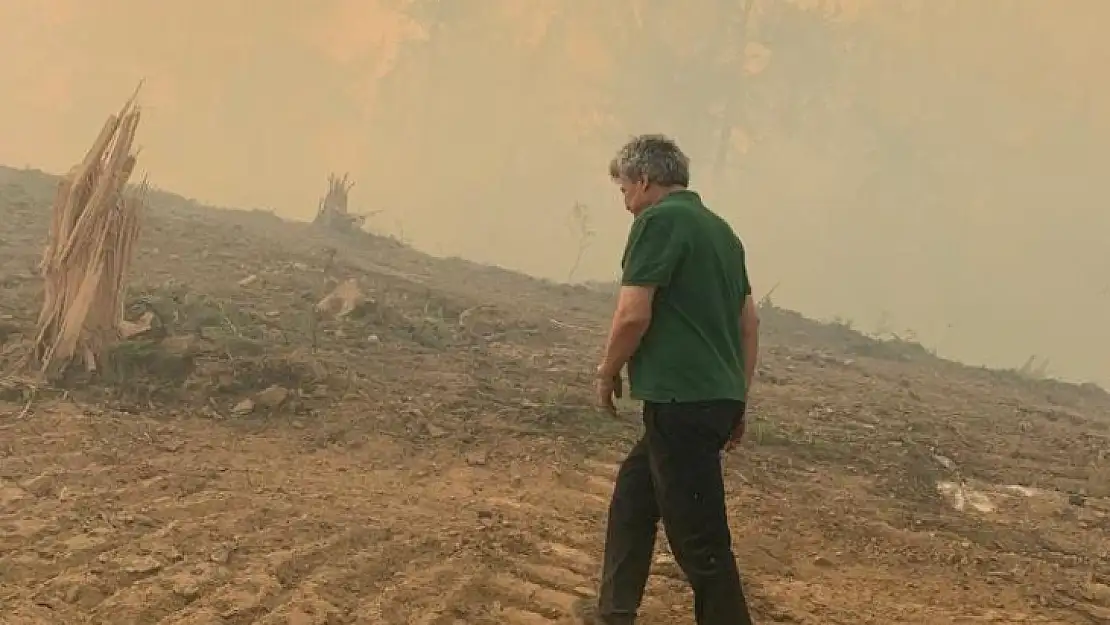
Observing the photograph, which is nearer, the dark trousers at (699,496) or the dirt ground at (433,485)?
the dark trousers at (699,496)

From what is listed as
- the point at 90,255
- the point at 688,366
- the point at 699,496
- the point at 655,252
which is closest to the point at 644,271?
the point at 655,252

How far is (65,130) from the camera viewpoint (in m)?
46.0

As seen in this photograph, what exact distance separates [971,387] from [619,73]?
37874 millimetres

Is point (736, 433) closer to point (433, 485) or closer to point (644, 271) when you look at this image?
point (644, 271)

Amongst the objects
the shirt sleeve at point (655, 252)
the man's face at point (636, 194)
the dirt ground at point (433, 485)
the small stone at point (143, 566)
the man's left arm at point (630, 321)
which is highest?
the man's face at point (636, 194)

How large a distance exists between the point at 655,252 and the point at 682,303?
0.56 feet

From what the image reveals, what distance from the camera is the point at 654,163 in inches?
110

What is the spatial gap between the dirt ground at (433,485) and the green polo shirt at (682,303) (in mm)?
972

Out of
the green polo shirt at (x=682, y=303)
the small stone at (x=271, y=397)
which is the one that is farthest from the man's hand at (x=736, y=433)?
the small stone at (x=271, y=397)

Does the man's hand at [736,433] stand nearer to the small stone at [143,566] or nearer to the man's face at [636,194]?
the man's face at [636,194]

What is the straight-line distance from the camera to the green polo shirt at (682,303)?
259 cm

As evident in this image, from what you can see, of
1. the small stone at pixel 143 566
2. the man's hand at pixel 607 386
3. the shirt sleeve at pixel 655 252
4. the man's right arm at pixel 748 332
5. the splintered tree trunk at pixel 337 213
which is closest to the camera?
the shirt sleeve at pixel 655 252

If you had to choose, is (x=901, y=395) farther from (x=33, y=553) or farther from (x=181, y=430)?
(x=33, y=553)

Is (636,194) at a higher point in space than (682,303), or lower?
higher
